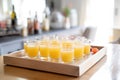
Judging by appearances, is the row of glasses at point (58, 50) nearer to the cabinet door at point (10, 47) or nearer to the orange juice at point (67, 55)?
the orange juice at point (67, 55)

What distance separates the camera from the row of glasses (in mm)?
1432

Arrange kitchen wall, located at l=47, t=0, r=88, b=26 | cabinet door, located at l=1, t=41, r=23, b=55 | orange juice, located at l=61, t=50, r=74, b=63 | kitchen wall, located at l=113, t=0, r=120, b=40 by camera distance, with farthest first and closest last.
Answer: kitchen wall, located at l=47, t=0, r=88, b=26 < kitchen wall, located at l=113, t=0, r=120, b=40 < cabinet door, located at l=1, t=41, r=23, b=55 < orange juice, located at l=61, t=50, r=74, b=63

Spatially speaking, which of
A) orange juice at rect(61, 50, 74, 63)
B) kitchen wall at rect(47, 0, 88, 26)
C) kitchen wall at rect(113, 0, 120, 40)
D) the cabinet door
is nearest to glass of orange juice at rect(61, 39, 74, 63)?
orange juice at rect(61, 50, 74, 63)

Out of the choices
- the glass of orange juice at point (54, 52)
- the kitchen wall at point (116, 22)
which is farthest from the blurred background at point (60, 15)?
the glass of orange juice at point (54, 52)

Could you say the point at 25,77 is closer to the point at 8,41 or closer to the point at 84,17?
the point at 8,41

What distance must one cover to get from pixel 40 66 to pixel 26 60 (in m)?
0.13

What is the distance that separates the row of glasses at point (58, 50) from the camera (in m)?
1.43

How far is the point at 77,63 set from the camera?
4.52 feet

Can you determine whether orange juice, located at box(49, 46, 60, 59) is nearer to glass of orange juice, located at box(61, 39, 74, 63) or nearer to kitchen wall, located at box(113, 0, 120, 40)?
glass of orange juice, located at box(61, 39, 74, 63)

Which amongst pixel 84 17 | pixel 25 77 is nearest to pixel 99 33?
pixel 84 17

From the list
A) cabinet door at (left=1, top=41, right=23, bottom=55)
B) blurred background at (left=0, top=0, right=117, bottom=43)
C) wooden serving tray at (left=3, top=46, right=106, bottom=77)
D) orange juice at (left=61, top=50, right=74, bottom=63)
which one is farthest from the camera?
blurred background at (left=0, top=0, right=117, bottom=43)

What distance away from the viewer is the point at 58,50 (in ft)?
4.81

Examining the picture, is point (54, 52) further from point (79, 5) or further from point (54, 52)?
point (79, 5)

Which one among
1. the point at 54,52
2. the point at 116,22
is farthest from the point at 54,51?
the point at 116,22
